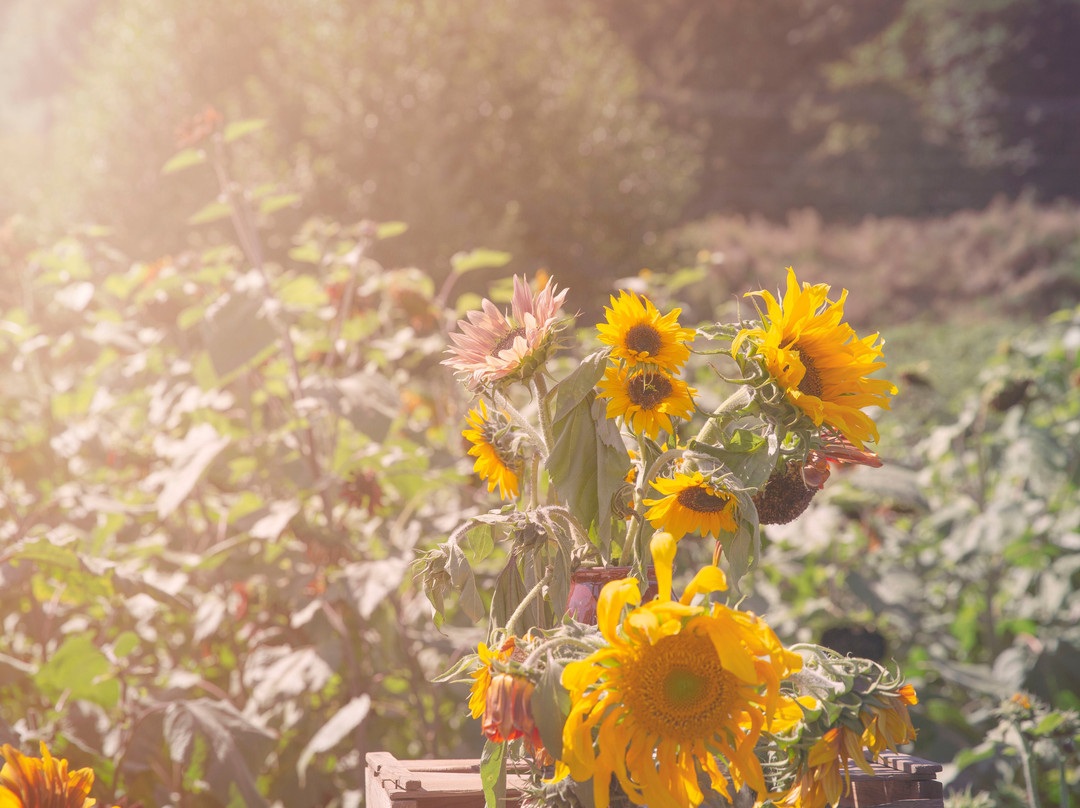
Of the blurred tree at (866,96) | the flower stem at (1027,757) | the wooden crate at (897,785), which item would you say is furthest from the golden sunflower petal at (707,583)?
the blurred tree at (866,96)

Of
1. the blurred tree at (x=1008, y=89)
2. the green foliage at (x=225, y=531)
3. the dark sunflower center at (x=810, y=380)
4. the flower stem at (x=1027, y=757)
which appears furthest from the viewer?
the blurred tree at (x=1008, y=89)

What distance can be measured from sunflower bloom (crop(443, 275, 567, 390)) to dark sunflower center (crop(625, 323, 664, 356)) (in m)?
0.06

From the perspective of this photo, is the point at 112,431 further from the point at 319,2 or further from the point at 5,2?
the point at 5,2

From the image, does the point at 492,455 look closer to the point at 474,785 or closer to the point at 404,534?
the point at 474,785

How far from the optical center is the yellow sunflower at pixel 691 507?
67cm

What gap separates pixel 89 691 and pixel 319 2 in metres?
7.29

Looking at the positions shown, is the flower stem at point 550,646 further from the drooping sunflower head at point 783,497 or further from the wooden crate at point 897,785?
the wooden crate at point 897,785

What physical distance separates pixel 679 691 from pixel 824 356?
0.94 feet

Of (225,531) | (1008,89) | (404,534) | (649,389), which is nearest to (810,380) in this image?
(649,389)

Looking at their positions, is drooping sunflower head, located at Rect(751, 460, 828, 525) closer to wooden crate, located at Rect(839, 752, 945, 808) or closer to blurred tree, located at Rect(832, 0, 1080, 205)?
wooden crate, located at Rect(839, 752, 945, 808)

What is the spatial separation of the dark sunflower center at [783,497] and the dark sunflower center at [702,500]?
0.07 metres

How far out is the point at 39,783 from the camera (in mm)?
794

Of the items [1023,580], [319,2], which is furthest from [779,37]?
[1023,580]

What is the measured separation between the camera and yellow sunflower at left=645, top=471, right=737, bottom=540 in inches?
26.5
